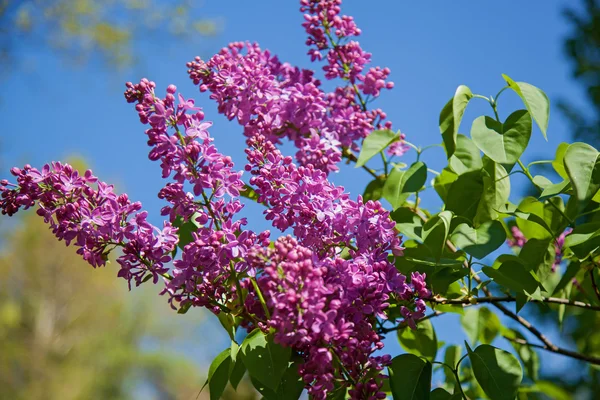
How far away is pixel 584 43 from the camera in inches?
339

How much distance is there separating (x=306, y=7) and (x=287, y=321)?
622 millimetres

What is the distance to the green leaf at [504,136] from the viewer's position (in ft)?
2.27

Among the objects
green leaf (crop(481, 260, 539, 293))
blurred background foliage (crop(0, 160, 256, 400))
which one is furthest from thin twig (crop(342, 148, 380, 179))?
blurred background foliage (crop(0, 160, 256, 400))

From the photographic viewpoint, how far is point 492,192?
0.76 metres

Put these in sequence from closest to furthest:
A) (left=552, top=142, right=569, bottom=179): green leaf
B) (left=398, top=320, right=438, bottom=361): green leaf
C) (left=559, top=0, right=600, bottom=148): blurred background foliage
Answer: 1. (left=552, top=142, right=569, bottom=179): green leaf
2. (left=398, top=320, right=438, bottom=361): green leaf
3. (left=559, top=0, right=600, bottom=148): blurred background foliage

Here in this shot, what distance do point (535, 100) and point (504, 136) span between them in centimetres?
6

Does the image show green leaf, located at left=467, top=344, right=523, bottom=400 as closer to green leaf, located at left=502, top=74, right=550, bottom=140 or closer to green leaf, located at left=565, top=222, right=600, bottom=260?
green leaf, located at left=565, top=222, right=600, bottom=260

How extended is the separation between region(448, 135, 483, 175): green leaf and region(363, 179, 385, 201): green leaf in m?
0.16

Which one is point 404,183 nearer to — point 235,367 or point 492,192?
point 492,192

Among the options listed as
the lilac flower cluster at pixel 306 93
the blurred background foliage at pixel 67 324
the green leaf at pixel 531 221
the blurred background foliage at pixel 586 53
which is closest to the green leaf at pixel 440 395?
the green leaf at pixel 531 221

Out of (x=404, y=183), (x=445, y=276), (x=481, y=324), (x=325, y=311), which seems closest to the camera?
(x=325, y=311)

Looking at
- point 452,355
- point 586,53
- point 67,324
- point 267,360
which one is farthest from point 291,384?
point 67,324

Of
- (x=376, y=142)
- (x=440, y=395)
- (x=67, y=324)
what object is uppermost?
(x=67, y=324)

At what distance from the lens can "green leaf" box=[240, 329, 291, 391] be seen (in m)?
0.60
